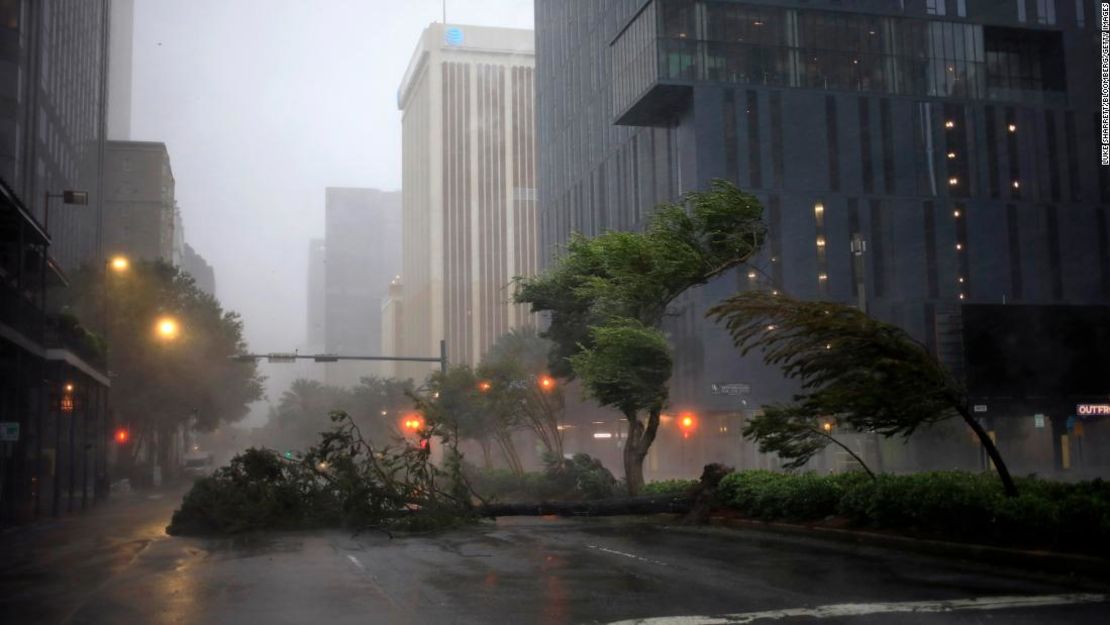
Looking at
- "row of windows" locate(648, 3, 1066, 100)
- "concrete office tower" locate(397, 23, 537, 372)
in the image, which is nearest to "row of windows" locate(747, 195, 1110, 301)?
"row of windows" locate(648, 3, 1066, 100)

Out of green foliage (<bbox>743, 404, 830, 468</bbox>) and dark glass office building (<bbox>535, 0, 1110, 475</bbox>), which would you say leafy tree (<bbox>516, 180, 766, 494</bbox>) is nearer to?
green foliage (<bbox>743, 404, 830, 468</bbox>)

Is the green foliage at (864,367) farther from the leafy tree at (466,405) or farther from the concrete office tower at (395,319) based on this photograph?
the concrete office tower at (395,319)

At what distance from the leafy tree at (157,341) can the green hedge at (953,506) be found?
1588 inches

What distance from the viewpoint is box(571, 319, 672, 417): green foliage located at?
24.1 meters

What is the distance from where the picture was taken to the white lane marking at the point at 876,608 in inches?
380

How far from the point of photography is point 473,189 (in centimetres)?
14662

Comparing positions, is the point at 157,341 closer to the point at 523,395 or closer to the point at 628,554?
the point at 523,395

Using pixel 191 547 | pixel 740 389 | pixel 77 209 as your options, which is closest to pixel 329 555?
pixel 191 547

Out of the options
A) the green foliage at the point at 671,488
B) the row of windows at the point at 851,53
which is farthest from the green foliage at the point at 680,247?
the row of windows at the point at 851,53

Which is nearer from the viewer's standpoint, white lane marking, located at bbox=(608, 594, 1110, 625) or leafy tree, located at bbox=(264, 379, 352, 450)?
white lane marking, located at bbox=(608, 594, 1110, 625)

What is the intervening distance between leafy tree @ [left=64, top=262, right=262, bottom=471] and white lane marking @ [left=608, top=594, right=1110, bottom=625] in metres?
46.3

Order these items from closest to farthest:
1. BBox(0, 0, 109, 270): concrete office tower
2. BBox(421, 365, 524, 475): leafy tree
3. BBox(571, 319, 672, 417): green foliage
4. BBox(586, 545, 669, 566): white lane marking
Result: BBox(586, 545, 669, 566): white lane marking < BBox(571, 319, 672, 417): green foliage < BBox(0, 0, 109, 270): concrete office tower < BBox(421, 365, 524, 475): leafy tree

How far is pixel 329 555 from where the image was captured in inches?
655

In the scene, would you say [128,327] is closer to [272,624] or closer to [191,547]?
[191,547]
